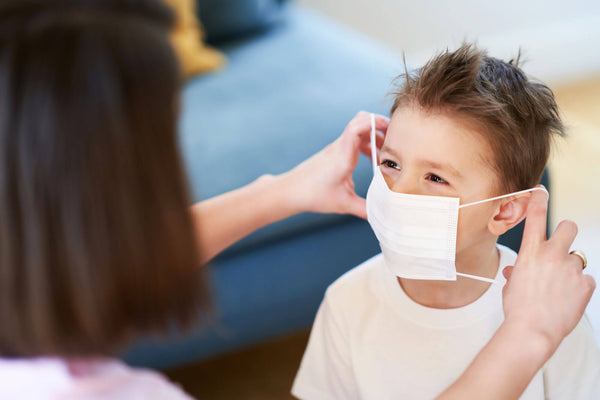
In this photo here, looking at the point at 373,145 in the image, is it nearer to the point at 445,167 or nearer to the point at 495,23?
the point at 445,167

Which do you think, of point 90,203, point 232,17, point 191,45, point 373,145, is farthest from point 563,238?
point 232,17

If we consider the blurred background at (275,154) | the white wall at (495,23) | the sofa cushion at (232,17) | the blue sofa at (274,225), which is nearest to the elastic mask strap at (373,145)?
the blurred background at (275,154)

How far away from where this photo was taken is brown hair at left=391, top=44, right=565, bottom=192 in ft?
2.49

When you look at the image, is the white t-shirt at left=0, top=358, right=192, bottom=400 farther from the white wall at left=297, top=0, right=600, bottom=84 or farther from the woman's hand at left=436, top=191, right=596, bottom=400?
the white wall at left=297, top=0, right=600, bottom=84

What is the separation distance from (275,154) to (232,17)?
2.84 ft

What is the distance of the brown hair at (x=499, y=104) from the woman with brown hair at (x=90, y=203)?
26cm

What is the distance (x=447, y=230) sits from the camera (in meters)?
0.78

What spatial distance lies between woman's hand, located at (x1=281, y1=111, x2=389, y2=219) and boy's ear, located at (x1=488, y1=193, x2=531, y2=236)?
0.18 metres

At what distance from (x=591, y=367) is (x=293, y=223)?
67 centimetres

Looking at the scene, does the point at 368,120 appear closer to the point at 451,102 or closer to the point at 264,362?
the point at 451,102

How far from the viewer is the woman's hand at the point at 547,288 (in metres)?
0.61

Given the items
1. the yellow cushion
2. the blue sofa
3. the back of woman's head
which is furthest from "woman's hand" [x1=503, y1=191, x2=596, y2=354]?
the yellow cushion

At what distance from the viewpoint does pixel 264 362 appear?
4.96 feet

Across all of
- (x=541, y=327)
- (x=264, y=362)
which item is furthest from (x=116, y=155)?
(x=264, y=362)
